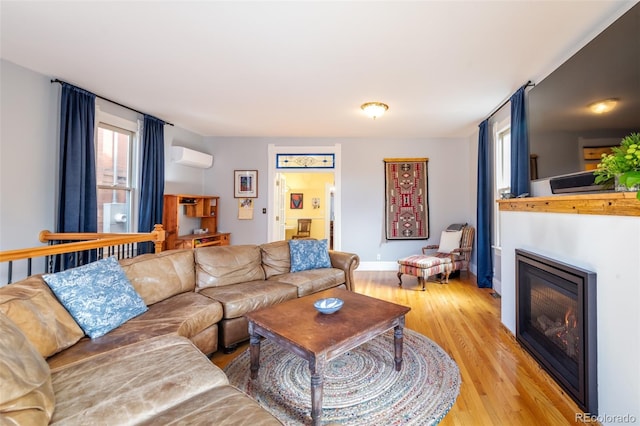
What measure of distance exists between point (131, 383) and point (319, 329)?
99cm

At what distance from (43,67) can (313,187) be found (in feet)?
22.2

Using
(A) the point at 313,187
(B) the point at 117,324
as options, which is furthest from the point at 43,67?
(A) the point at 313,187

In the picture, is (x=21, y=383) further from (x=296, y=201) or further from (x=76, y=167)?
(x=296, y=201)

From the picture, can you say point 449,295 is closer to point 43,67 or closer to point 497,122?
point 497,122

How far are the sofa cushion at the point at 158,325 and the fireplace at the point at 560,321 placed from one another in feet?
8.03

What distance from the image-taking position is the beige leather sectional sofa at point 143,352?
1027mm

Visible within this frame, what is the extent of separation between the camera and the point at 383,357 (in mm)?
2273

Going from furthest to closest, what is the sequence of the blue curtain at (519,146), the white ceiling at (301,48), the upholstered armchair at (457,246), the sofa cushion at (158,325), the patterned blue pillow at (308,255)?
1. the upholstered armchair at (457,246)
2. the patterned blue pillow at (308,255)
3. the blue curtain at (519,146)
4. the white ceiling at (301,48)
5. the sofa cushion at (158,325)

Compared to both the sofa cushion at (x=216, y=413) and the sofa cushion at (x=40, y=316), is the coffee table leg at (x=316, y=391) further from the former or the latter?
the sofa cushion at (x=40, y=316)

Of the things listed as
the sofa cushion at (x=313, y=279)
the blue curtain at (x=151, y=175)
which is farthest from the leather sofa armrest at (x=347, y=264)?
the blue curtain at (x=151, y=175)

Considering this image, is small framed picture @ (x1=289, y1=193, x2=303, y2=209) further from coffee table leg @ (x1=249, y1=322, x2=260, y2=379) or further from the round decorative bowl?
coffee table leg @ (x1=249, y1=322, x2=260, y2=379)

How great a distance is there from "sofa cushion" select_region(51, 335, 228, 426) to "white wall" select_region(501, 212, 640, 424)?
6.47ft

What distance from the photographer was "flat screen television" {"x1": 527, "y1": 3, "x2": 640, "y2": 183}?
1665 mm

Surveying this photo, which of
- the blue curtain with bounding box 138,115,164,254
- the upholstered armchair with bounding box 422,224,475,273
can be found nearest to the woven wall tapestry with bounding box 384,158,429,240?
the upholstered armchair with bounding box 422,224,475,273
